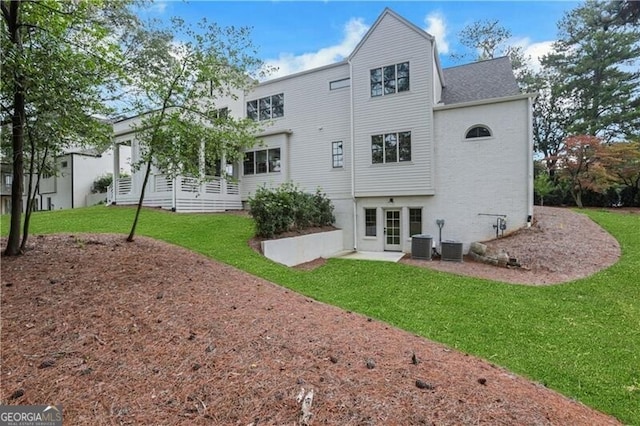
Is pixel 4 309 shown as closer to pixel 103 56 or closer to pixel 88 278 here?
pixel 88 278

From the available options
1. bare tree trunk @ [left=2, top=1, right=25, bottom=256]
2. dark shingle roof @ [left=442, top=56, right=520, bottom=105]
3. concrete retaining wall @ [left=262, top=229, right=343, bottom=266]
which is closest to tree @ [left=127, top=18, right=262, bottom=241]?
bare tree trunk @ [left=2, top=1, right=25, bottom=256]

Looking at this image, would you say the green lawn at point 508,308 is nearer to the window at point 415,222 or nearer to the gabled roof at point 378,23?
the window at point 415,222

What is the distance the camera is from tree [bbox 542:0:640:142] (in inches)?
885

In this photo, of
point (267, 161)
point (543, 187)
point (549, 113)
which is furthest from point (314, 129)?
point (549, 113)

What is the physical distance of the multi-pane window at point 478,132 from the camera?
12109 millimetres

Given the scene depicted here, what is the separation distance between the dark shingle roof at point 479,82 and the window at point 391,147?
2501 mm

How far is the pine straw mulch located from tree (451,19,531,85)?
2917cm

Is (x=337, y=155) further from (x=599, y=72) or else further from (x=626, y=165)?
(x=599, y=72)

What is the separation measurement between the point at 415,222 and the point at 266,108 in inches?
367

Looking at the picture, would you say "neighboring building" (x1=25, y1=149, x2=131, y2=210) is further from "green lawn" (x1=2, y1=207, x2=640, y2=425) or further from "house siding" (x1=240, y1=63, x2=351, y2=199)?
"green lawn" (x1=2, y1=207, x2=640, y2=425)

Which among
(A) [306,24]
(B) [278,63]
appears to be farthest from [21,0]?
(B) [278,63]

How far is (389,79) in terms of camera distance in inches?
534

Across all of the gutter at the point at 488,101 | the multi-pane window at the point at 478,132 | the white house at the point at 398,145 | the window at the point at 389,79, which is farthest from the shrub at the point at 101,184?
the multi-pane window at the point at 478,132

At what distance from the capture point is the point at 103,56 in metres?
5.69
